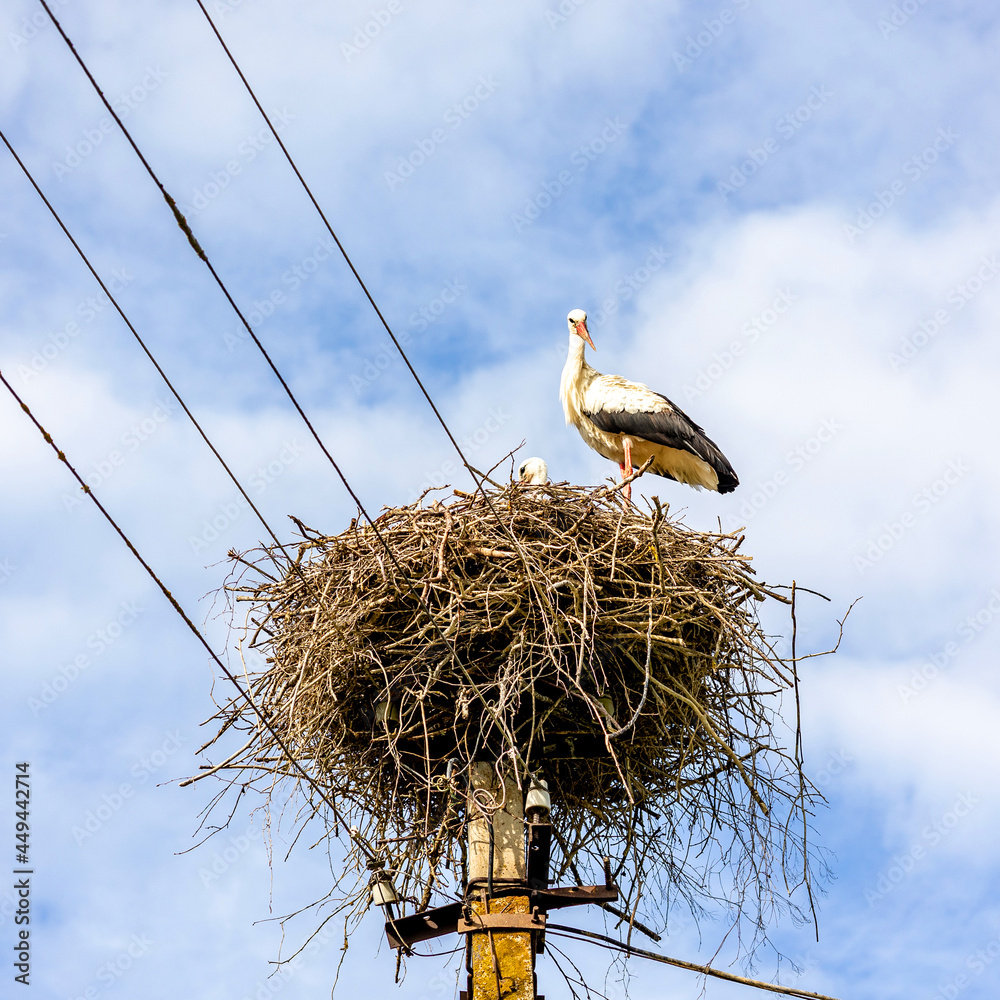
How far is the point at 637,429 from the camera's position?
396 inches

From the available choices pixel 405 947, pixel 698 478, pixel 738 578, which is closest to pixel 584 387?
pixel 698 478

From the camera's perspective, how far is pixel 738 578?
680cm

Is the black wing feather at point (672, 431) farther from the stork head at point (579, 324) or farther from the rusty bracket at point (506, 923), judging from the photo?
the rusty bracket at point (506, 923)

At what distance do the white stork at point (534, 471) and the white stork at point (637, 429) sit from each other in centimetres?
172


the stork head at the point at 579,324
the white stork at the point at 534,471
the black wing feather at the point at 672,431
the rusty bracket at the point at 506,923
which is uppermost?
the stork head at the point at 579,324

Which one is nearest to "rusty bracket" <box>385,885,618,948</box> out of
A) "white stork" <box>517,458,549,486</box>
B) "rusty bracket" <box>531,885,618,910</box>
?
"rusty bracket" <box>531,885,618,910</box>

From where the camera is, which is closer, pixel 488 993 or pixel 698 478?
pixel 488 993

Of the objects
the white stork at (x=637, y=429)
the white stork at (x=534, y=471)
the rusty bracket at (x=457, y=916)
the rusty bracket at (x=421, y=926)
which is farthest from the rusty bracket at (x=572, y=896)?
the white stork at (x=637, y=429)

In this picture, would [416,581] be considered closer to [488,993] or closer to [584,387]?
[488,993]

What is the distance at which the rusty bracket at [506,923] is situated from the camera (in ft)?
19.4

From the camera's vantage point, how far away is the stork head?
10.9m

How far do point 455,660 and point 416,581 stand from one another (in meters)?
0.45

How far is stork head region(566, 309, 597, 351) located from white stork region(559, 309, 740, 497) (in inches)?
9.7

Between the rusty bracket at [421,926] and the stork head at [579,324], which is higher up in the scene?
the stork head at [579,324]
